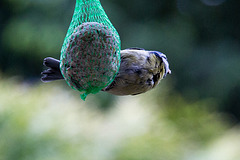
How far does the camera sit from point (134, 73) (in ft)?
2.79

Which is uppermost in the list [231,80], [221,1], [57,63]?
[57,63]

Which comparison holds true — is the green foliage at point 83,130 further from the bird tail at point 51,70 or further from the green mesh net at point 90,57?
the green mesh net at point 90,57

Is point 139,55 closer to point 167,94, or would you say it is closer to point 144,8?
point 167,94

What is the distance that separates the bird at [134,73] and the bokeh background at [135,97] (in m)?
1.30

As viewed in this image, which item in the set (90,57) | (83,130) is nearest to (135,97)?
(83,130)

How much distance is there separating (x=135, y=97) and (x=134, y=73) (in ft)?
6.68

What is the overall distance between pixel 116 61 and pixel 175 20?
3.61 m

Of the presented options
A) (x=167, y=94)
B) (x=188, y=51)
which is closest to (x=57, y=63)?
(x=167, y=94)

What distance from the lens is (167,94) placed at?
3182mm

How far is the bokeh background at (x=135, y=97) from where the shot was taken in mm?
2189

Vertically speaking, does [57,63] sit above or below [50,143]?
above

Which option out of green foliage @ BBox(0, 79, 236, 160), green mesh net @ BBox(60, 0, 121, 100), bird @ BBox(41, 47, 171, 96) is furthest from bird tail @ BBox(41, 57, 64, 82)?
green foliage @ BBox(0, 79, 236, 160)

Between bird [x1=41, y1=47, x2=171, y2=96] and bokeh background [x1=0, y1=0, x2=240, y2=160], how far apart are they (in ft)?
4.28

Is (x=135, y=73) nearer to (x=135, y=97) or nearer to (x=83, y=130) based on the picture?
(x=83, y=130)
